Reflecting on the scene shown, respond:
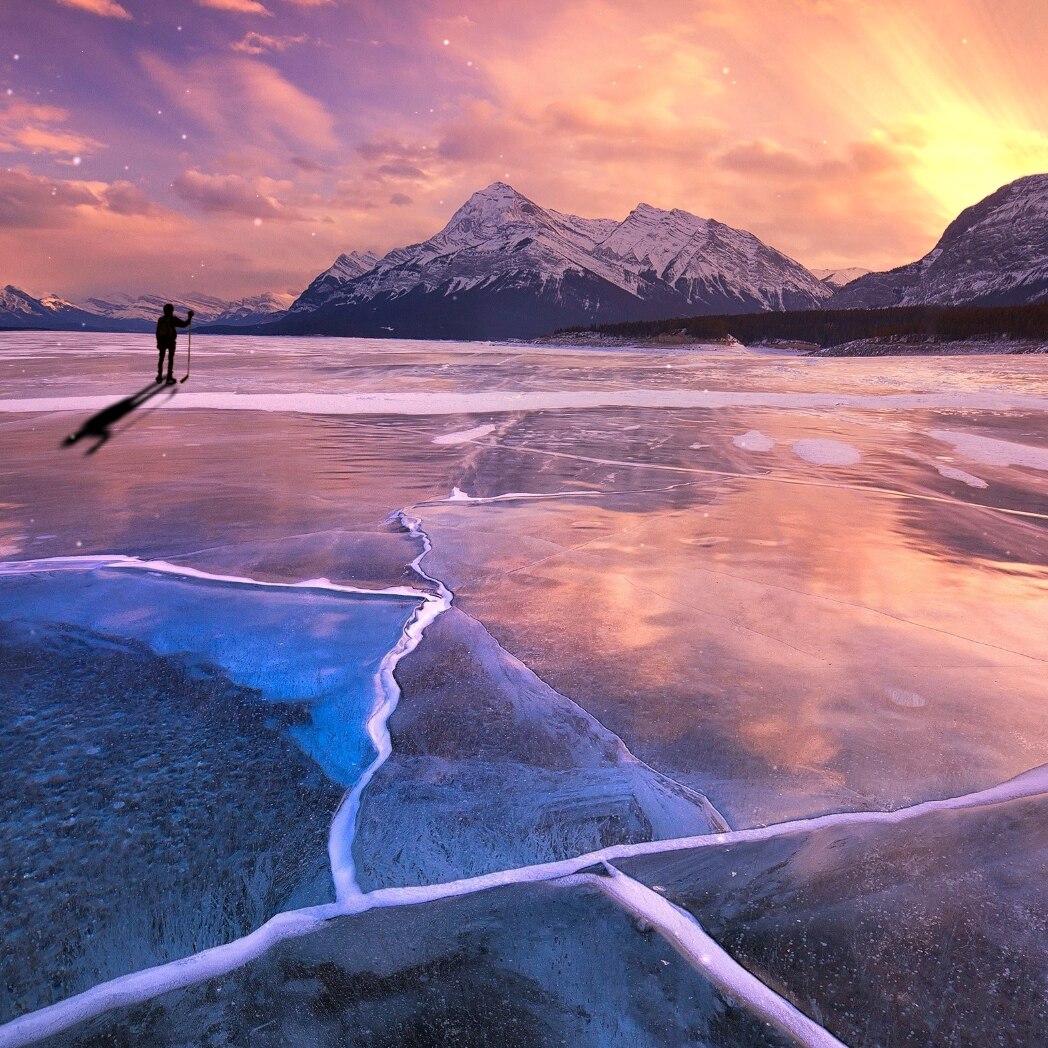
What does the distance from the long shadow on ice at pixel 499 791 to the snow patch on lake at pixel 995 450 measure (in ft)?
30.1

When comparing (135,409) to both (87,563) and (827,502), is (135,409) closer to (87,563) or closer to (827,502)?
(87,563)

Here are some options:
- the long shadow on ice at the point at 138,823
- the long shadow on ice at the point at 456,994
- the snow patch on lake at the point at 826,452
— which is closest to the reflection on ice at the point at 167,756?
the long shadow on ice at the point at 138,823

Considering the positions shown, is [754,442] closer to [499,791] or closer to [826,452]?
[826,452]

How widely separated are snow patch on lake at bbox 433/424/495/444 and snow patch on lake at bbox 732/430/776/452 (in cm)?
499

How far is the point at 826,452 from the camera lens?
12250mm

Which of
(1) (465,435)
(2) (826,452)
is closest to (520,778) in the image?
(2) (826,452)

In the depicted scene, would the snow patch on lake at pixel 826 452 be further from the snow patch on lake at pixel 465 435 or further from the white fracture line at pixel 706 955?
the white fracture line at pixel 706 955

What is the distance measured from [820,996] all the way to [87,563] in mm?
5819

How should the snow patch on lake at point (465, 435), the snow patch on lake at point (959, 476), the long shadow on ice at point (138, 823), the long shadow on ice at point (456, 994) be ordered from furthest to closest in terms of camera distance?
the snow patch on lake at point (465, 435), the snow patch on lake at point (959, 476), the long shadow on ice at point (138, 823), the long shadow on ice at point (456, 994)

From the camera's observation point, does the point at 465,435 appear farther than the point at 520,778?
Yes

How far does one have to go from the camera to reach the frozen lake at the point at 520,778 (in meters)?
2.06

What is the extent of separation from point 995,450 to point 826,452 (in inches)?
128

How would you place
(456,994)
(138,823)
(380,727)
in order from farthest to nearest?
(380,727)
(138,823)
(456,994)

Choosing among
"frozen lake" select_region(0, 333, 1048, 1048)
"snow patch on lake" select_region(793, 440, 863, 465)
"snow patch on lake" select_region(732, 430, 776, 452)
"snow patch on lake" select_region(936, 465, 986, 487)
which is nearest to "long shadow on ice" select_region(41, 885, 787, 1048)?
"frozen lake" select_region(0, 333, 1048, 1048)
